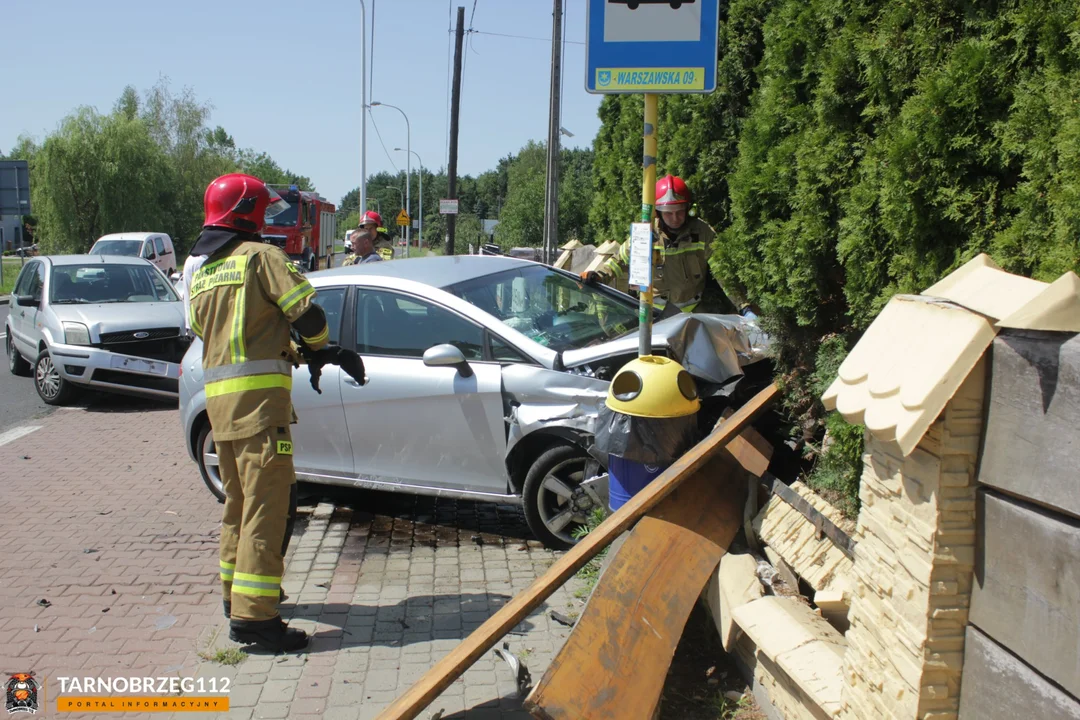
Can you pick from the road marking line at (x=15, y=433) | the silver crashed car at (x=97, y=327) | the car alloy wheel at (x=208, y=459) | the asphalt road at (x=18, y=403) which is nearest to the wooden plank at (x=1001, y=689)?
the car alloy wheel at (x=208, y=459)

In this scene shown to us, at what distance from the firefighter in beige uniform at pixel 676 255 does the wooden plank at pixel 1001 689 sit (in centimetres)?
384

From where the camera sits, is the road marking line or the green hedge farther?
the road marking line

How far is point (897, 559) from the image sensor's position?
240cm

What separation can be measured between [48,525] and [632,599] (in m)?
4.49

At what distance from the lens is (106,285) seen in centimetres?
1170

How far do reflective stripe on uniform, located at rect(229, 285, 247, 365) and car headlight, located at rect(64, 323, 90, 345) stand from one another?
7.28m

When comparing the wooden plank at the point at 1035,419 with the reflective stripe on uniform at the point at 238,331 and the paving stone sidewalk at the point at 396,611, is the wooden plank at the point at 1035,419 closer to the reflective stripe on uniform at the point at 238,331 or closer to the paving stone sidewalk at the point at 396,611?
the paving stone sidewalk at the point at 396,611

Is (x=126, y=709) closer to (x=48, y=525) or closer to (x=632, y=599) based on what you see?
(x=632, y=599)

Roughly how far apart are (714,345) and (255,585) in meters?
2.64

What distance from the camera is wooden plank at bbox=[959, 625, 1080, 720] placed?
6.31ft

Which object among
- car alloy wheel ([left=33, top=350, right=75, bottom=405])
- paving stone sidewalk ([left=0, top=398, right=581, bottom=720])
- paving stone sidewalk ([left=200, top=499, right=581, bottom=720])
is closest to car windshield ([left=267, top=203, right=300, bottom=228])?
car alloy wheel ([left=33, top=350, right=75, bottom=405])

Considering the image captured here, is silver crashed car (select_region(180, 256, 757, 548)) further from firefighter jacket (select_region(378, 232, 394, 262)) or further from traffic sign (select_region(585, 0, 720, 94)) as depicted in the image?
firefighter jacket (select_region(378, 232, 394, 262))

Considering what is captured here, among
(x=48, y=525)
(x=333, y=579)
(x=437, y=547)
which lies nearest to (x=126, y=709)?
(x=333, y=579)

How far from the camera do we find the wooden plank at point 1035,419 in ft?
6.10
